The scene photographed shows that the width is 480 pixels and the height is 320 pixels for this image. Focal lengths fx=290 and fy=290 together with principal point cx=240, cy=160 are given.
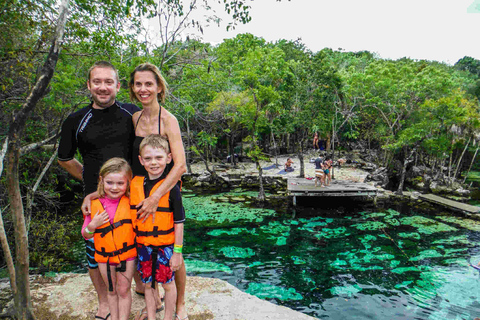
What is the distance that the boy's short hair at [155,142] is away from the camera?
2.35 metres

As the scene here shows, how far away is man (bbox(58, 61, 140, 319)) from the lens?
2.40 meters

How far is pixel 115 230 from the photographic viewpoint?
2.38 m

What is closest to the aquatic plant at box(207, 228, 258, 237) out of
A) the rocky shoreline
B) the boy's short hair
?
the rocky shoreline

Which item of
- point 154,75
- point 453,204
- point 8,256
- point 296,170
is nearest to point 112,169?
point 154,75

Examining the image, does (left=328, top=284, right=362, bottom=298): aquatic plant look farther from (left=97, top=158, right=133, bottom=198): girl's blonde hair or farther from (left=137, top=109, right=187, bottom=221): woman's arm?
(left=97, top=158, right=133, bottom=198): girl's blonde hair

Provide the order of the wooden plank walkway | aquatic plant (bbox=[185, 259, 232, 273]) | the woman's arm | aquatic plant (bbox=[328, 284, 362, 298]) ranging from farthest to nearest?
the wooden plank walkway < aquatic plant (bbox=[185, 259, 232, 273]) < aquatic plant (bbox=[328, 284, 362, 298]) < the woman's arm

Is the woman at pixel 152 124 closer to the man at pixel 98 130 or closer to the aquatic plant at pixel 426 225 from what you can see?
the man at pixel 98 130

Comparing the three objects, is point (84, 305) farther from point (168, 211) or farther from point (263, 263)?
point (263, 263)

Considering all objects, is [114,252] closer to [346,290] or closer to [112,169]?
[112,169]

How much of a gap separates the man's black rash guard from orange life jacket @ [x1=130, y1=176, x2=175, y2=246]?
1.14 ft

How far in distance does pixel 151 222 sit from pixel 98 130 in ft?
2.94

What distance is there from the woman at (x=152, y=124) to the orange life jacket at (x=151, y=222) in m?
0.07

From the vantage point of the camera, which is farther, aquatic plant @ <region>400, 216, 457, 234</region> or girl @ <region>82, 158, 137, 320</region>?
aquatic plant @ <region>400, 216, 457, 234</region>

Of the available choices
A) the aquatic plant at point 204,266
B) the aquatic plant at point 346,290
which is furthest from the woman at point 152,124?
the aquatic plant at point 346,290
